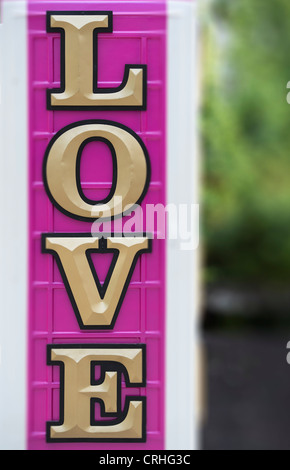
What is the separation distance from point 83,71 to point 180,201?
1.31ft

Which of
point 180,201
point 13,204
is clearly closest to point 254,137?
point 180,201

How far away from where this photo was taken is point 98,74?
1348mm

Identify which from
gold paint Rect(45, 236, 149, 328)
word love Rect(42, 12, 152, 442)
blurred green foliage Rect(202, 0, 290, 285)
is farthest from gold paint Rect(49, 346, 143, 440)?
blurred green foliage Rect(202, 0, 290, 285)

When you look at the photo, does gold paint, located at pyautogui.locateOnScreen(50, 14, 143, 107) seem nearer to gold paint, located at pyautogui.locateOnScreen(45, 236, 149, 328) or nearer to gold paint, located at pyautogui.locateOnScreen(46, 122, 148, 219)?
gold paint, located at pyautogui.locateOnScreen(46, 122, 148, 219)

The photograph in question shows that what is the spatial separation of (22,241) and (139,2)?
2.17 feet

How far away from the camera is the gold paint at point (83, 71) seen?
1.34m

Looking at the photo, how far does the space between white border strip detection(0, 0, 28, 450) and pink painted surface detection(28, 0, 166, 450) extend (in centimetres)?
2

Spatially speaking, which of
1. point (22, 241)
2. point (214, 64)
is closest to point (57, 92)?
point (22, 241)

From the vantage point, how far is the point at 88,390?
136cm

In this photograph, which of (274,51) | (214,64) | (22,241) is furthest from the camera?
(274,51)

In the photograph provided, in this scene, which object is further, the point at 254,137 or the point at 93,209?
the point at 254,137

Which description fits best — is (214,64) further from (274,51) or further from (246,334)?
(246,334)

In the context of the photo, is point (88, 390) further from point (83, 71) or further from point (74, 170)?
point (83, 71)

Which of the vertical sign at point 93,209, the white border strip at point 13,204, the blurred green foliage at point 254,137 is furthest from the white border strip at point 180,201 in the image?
the blurred green foliage at point 254,137
